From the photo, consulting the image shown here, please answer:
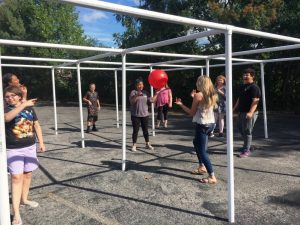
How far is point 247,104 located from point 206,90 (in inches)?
90.2

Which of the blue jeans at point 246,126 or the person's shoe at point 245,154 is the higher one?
the blue jeans at point 246,126

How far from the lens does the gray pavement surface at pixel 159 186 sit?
4438 millimetres

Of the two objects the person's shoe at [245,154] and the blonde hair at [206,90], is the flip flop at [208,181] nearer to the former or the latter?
the blonde hair at [206,90]

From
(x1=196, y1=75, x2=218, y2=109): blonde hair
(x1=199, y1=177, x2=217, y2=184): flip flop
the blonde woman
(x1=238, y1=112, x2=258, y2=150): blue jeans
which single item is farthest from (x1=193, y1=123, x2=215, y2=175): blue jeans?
(x1=238, y1=112, x2=258, y2=150): blue jeans

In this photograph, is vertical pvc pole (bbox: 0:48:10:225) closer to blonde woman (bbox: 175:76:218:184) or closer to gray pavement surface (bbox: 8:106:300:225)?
gray pavement surface (bbox: 8:106:300:225)

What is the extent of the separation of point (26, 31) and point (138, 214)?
33.5 meters

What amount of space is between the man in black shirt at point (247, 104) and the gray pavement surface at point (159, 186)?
1.90 feet

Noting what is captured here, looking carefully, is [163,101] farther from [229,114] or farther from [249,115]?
[229,114]

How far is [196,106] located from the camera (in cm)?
551

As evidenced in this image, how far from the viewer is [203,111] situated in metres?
5.55

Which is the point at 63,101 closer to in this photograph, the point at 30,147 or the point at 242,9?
the point at 242,9

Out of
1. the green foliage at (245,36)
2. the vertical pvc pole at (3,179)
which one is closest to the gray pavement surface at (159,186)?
the vertical pvc pole at (3,179)

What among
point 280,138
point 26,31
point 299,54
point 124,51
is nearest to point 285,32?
point 299,54

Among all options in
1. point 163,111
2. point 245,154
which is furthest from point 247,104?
point 163,111
